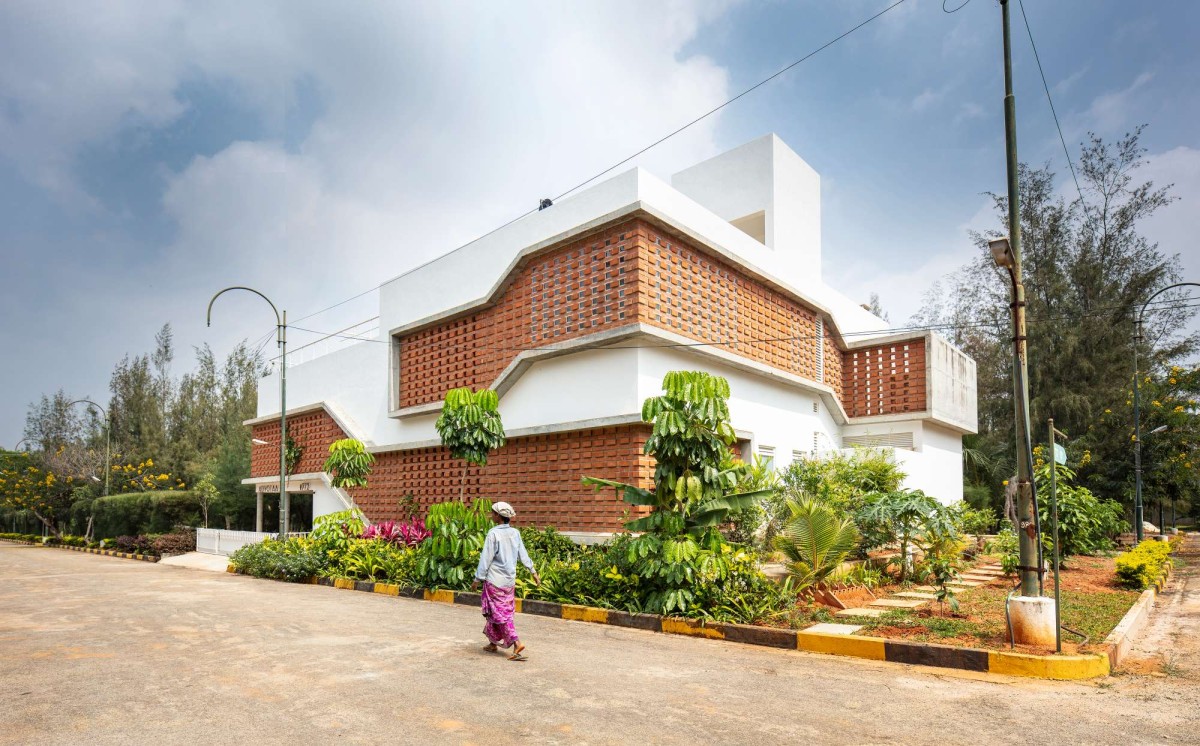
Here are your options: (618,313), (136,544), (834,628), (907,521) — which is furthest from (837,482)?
(136,544)

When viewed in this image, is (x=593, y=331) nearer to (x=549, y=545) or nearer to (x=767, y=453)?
(x=549, y=545)

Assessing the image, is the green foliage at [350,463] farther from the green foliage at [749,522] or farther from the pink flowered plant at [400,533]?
the green foliage at [749,522]

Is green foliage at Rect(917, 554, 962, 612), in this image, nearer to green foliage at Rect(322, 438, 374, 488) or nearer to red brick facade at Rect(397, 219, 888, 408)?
red brick facade at Rect(397, 219, 888, 408)

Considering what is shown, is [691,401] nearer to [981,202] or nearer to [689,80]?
[689,80]

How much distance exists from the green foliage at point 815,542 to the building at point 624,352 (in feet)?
11.0

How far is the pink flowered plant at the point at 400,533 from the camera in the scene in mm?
14930

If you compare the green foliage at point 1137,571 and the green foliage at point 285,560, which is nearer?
the green foliage at point 1137,571

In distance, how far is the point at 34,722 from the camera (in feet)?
15.6

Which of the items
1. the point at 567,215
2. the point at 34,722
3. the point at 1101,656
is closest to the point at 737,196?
the point at 567,215

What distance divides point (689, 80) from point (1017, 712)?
10794mm

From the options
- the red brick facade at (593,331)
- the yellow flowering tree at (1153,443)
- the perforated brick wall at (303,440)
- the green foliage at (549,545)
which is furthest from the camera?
the yellow flowering tree at (1153,443)

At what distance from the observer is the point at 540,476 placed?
14.0 meters

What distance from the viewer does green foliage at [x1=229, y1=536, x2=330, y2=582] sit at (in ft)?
49.2

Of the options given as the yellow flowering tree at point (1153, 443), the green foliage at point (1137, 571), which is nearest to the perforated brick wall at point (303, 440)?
the green foliage at point (1137, 571)
